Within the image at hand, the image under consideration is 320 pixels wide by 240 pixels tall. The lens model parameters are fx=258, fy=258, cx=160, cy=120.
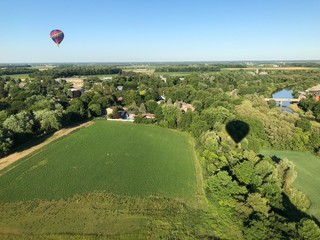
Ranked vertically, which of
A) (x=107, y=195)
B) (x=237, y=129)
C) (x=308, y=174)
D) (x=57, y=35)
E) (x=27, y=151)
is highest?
(x=57, y=35)

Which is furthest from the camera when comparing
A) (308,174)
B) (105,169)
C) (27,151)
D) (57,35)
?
(57,35)

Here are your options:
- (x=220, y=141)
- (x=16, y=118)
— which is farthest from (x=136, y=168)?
(x=16, y=118)

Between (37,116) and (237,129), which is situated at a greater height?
(37,116)

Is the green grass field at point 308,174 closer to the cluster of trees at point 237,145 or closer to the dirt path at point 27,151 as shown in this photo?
the cluster of trees at point 237,145

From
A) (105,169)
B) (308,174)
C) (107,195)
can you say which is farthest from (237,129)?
(107,195)

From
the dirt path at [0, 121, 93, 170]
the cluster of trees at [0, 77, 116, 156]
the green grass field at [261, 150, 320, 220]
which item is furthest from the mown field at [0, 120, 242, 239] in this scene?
the green grass field at [261, 150, 320, 220]

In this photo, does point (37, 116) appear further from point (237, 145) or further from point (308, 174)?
point (308, 174)

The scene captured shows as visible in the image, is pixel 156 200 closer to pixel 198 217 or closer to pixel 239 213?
pixel 198 217

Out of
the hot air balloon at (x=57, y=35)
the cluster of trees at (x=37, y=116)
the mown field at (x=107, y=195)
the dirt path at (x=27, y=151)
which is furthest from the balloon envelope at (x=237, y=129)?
the hot air balloon at (x=57, y=35)
